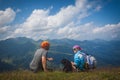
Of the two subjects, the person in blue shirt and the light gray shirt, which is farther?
the person in blue shirt

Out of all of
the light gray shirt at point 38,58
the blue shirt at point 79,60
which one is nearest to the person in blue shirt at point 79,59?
the blue shirt at point 79,60

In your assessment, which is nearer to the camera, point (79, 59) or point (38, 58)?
point (38, 58)

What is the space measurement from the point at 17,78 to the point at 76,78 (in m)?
2.84

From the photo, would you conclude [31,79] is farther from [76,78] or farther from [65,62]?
[65,62]

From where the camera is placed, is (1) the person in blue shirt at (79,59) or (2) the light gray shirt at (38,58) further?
(1) the person in blue shirt at (79,59)

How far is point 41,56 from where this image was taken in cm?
1387

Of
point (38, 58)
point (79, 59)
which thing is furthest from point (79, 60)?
point (38, 58)

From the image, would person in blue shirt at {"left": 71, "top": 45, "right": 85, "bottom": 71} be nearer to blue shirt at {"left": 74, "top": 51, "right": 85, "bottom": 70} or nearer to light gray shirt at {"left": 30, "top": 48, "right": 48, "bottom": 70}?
blue shirt at {"left": 74, "top": 51, "right": 85, "bottom": 70}

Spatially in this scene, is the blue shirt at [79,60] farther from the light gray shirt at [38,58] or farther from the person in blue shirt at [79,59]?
the light gray shirt at [38,58]

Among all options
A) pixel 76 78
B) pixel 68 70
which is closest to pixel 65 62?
pixel 68 70

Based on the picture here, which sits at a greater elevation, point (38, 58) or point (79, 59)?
point (38, 58)

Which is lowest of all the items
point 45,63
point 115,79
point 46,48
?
point 115,79

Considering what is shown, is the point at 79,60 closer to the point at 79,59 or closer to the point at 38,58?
the point at 79,59

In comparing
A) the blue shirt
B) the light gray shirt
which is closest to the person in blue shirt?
the blue shirt
